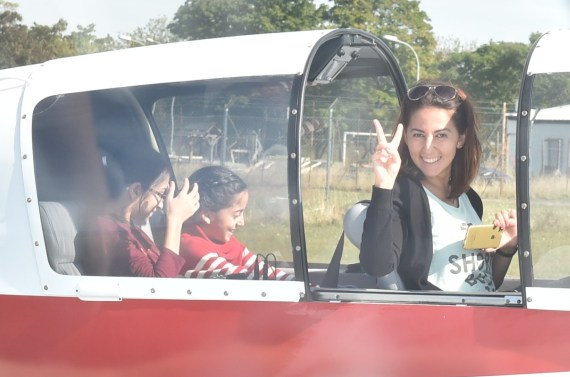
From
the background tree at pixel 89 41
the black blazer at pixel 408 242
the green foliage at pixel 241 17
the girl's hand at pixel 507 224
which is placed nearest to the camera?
the black blazer at pixel 408 242

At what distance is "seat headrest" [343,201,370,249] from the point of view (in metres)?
3.23

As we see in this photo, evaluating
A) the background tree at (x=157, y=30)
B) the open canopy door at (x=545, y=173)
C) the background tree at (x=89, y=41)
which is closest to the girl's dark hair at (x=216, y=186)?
the open canopy door at (x=545, y=173)

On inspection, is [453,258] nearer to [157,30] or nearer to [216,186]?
[216,186]

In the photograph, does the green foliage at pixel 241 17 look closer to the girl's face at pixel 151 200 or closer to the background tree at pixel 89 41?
the background tree at pixel 89 41

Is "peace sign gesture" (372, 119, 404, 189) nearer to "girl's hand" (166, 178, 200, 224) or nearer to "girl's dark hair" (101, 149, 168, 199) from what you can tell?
"girl's hand" (166, 178, 200, 224)

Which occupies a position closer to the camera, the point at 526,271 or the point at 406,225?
the point at 526,271

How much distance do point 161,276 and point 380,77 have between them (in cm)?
170

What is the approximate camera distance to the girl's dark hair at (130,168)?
3352 millimetres

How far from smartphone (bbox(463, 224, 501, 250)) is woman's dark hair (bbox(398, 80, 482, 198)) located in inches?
8.8

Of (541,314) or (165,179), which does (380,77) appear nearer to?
(165,179)

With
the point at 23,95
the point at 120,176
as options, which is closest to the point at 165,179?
the point at 120,176

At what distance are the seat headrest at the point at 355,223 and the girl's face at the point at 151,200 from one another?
0.70 metres

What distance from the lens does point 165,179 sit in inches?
131

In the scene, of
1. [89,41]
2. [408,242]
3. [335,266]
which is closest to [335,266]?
[335,266]
